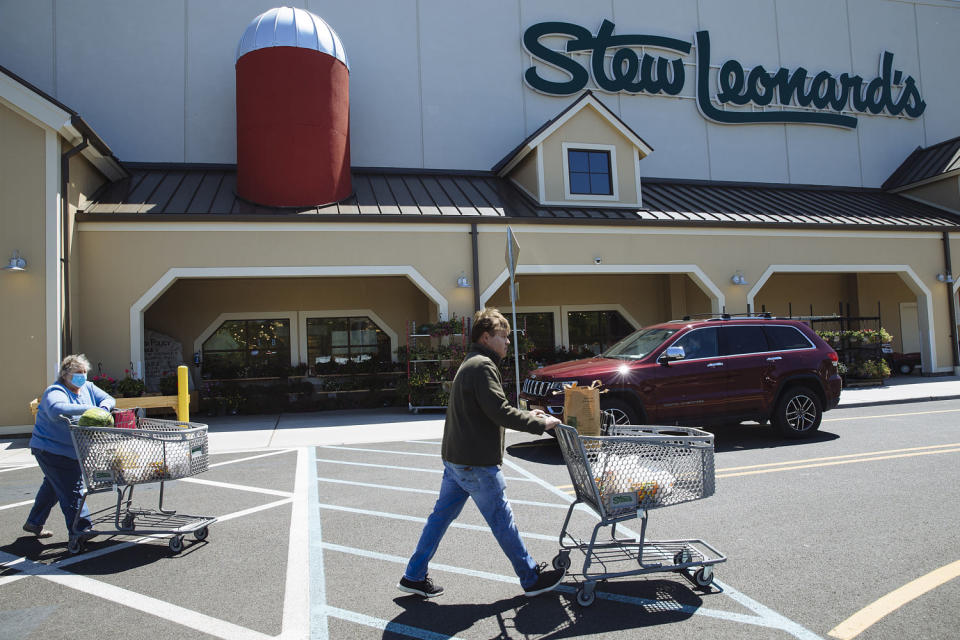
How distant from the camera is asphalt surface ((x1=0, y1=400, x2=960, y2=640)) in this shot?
3594mm

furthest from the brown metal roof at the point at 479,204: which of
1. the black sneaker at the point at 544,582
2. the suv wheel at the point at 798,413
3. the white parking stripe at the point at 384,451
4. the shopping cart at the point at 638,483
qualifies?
the black sneaker at the point at 544,582

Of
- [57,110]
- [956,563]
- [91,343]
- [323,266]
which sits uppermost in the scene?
[57,110]

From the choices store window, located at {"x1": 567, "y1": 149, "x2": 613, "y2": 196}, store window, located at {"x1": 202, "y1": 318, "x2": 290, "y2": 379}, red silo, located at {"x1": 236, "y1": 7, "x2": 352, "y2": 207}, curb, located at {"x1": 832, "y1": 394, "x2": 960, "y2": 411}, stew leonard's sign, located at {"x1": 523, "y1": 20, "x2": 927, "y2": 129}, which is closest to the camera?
curb, located at {"x1": 832, "y1": 394, "x2": 960, "y2": 411}

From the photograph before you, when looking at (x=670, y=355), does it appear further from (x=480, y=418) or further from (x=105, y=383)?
(x=105, y=383)

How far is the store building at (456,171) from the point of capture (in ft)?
40.9

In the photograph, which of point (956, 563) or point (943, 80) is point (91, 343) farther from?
point (943, 80)

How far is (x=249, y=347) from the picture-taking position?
16359 millimetres

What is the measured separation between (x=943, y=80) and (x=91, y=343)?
30.6 m

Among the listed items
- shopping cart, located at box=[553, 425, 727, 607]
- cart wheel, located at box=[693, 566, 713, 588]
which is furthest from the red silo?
cart wheel, located at box=[693, 566, 713, 588]

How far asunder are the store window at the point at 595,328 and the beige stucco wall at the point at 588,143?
385 centimetres

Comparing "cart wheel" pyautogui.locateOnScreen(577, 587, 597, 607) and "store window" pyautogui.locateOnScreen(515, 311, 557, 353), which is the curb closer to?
"store window" pyautogui.locateOnScreen(515, 311, 557, 353)

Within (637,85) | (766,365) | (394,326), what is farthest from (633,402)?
(637,85)

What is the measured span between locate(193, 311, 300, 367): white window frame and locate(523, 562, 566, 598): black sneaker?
44.6ft

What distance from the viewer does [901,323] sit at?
20734mm
